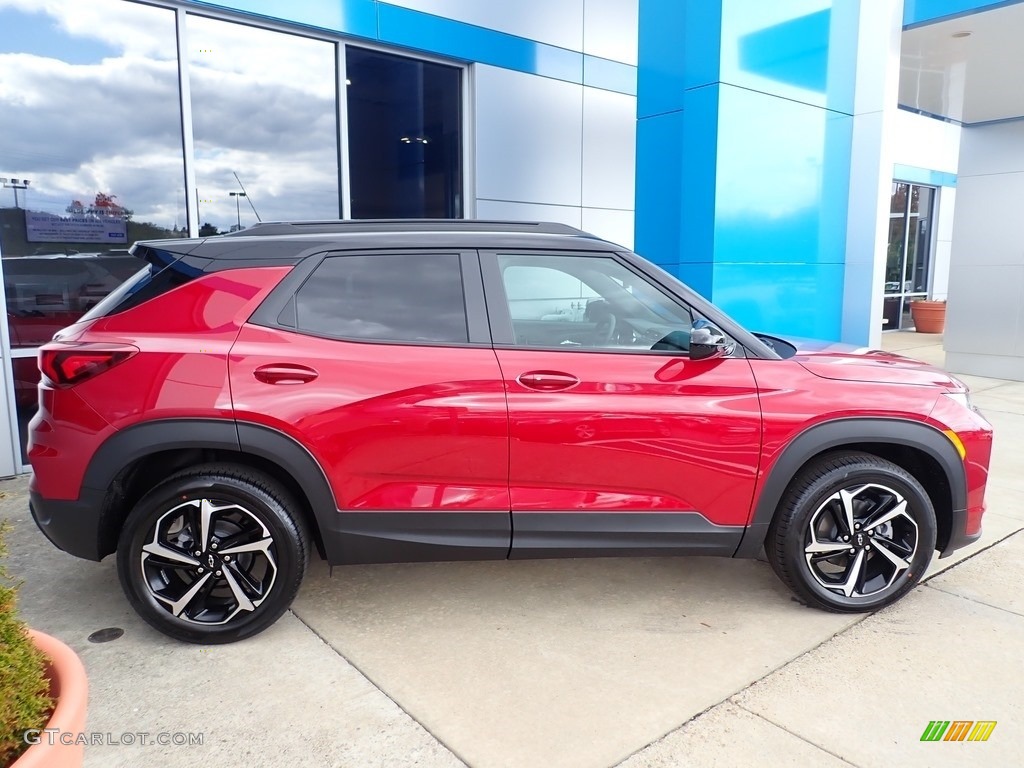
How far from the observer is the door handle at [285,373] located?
2998 millimetres

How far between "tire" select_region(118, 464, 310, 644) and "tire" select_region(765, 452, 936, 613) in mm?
2114

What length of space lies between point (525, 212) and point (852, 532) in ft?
18.8

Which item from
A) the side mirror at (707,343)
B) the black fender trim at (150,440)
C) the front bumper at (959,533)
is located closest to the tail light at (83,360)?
the black fender trim at (150,440)

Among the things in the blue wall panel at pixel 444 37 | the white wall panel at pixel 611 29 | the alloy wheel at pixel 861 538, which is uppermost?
the white wall panel at pixel 611 29

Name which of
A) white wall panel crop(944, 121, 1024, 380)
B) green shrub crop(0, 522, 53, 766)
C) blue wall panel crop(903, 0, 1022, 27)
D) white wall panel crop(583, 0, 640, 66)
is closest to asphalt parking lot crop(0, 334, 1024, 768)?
green shrub crop(0, 522, 53, 766)

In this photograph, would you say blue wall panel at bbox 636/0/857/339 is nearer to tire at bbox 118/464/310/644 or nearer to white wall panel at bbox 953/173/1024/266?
white wall panel at bbox 953/173/1024/266

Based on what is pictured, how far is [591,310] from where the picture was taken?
138 inches

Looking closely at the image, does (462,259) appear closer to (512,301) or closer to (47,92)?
(512,301)

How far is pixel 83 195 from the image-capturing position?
19.0ft

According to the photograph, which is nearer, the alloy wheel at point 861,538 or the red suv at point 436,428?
the red suv at point 436,428

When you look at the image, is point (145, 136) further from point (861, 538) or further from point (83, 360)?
point (861, 538)

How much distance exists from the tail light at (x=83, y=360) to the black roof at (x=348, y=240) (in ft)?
1.52

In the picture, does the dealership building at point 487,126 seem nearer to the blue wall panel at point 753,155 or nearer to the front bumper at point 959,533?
the blue wall panel at point 753,155

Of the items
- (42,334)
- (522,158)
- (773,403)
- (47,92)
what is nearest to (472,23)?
(522,158)
